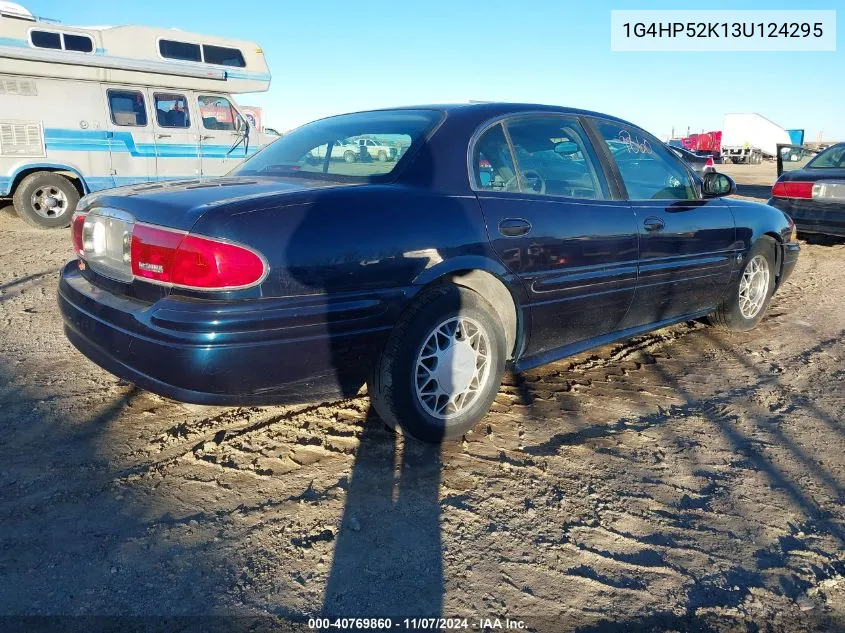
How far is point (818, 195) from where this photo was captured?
24.5ft

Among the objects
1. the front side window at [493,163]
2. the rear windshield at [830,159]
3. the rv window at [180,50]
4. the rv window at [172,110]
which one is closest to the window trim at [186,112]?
the rv window at [172,110]

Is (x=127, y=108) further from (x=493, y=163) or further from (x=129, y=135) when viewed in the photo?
(x=493, y=163)

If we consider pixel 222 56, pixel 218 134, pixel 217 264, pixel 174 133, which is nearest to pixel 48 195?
pixel 174 133

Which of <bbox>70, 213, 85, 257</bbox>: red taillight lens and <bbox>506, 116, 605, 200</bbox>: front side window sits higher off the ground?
<bbox>506, 116, 605, 200</bbox>: front side window

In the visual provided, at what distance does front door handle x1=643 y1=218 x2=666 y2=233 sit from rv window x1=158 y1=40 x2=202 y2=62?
8913 millimetres

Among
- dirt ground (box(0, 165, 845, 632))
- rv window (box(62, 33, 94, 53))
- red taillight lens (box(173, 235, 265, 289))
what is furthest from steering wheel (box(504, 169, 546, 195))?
rv window (box(62, 33, 94, 53))

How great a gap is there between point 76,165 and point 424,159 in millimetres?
8417

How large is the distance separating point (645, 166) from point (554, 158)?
0.87 metres

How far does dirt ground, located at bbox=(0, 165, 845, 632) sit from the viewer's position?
6.47ft

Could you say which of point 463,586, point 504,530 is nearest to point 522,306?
point 504,530

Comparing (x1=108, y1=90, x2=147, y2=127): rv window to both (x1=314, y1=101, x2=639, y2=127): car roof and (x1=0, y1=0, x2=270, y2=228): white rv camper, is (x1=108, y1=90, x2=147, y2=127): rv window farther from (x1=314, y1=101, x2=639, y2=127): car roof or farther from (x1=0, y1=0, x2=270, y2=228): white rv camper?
(x1=314, y1=101, x2=639, y2=127): car roof

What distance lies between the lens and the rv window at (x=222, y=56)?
10.5m

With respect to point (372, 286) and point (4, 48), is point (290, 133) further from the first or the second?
point (4, 48)

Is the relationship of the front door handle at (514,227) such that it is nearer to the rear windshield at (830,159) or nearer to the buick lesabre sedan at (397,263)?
the buick lesabre sedan at (397,263)
